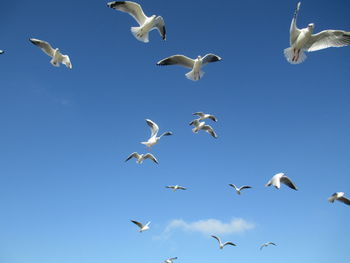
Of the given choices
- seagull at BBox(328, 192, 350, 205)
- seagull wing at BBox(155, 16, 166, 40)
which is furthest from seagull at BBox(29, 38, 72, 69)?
seagull at BBox(328, 192, 350, 205)

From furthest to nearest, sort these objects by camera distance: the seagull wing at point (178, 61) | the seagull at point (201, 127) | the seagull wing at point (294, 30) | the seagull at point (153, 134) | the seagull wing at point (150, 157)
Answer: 1. the seagull wing at point (150, 157)
2. the seagull at point (201, 127)
3. the seagull at point (153, 134)
4. the seagull wing at point (178, 61)
5. the seagull wing at point (294, 30)

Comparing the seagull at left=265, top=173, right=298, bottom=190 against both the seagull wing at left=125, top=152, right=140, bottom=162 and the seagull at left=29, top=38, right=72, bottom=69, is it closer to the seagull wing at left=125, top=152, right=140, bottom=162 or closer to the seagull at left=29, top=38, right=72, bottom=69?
the seagull wing at left=125, top=152, right=140, bottom=162

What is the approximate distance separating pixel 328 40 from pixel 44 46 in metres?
11.2

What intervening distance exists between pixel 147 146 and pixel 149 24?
18.8 ft

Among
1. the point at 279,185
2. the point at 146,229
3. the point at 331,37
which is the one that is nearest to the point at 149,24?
the point at 331,37

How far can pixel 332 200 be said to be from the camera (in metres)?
12.2

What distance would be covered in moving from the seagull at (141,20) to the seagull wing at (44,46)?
13.4 feet

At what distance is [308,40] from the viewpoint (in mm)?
11516

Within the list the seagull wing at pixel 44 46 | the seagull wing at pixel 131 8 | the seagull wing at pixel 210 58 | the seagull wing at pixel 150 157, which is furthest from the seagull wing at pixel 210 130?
the seagull wing at pixel 44 46

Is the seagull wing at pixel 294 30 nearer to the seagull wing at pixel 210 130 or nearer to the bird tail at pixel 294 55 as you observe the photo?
the bird tail at pixel 294 55

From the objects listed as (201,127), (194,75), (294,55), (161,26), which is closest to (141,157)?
(201,127)

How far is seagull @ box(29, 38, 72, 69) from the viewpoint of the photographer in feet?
49.6

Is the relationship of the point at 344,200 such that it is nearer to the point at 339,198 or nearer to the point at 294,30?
the point at 339,198

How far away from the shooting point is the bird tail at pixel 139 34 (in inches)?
511
